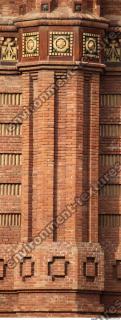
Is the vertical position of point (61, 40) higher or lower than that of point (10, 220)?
higher

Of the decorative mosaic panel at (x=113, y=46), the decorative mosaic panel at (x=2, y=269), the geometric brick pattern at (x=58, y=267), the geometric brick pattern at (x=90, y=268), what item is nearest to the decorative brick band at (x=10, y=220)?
the decorative mosaic panel at (x=2, y=269)

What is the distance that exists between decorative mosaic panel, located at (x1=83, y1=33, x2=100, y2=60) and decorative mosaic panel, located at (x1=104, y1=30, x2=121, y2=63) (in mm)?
440

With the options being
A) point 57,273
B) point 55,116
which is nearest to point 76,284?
point 57,273

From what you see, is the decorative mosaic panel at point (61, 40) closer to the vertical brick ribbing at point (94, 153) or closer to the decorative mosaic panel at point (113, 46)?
the vertical brick ribbing at point (94, 153)

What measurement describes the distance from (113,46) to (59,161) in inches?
105

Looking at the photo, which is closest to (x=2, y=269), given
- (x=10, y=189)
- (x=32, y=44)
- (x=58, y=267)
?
(x=58, y=267)

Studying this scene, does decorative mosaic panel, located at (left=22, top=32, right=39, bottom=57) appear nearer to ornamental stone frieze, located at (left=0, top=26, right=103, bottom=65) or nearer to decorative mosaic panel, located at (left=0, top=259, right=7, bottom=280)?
ornamental stone frieze, located at (left=0, top=26, right=103, bottom=65)

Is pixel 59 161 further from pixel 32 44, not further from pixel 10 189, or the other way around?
pixel 32 44

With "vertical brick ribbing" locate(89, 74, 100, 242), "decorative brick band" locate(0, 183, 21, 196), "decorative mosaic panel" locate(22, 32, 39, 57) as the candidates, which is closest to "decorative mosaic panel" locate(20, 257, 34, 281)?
"vertical brick ribbing" locate(89, 74, 100, 242)

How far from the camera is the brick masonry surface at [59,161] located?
139 ft

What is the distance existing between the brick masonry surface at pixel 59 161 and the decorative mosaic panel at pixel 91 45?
20 millimetres

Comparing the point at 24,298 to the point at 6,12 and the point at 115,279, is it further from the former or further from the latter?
the point at 6,12

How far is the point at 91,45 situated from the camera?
141 feet

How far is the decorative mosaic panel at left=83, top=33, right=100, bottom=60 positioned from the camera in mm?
42781
